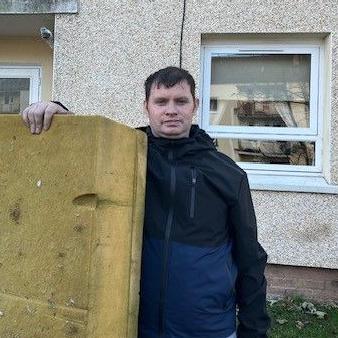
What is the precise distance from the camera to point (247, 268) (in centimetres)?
174

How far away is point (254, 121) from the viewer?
4.68m

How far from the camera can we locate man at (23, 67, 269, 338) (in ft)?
5.19

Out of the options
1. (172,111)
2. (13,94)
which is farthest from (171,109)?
(13,94)

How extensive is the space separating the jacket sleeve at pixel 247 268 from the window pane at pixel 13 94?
15.5ft

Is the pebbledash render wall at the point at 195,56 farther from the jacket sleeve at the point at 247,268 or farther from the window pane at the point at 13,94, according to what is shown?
the jacket sleeve at the point at 247,268

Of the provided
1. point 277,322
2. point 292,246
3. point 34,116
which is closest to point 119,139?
point 34,116

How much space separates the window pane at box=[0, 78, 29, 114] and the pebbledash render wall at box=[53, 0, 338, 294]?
1.31 m

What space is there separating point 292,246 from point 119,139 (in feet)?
10.8

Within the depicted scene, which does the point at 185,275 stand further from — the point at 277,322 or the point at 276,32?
the point at 276,32

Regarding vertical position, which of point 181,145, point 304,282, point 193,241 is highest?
point 181,145

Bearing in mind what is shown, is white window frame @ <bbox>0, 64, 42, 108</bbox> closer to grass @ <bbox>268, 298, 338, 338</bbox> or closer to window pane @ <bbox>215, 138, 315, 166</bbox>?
window pane @ <bbox>215, 138, 315, 166</bbox>

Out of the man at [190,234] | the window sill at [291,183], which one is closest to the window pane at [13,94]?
the window sill at [291,183]

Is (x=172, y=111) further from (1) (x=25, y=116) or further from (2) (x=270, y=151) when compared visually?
(2) (x=270, y=151)

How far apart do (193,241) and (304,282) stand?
3104 millimetres
